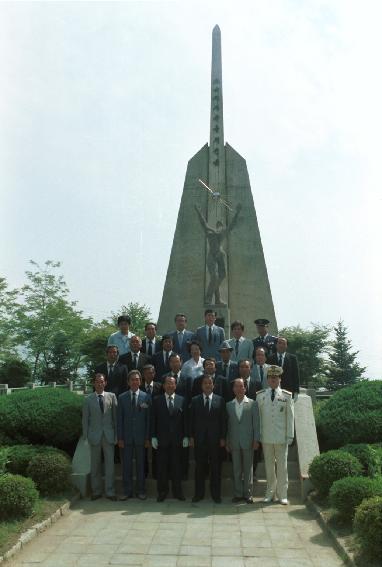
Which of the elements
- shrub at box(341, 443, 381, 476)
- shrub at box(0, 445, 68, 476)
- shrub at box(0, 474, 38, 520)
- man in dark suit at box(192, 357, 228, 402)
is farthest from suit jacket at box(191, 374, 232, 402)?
shrub at box(0, 474, 38, 520)

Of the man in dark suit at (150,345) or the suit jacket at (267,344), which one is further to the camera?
the man in dark suit at (150,345)

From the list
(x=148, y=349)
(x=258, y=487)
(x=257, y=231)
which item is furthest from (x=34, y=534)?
(x=257, y=231)

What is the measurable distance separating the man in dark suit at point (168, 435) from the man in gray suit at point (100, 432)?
630mm

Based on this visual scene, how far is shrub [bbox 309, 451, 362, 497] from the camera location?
22.4ft

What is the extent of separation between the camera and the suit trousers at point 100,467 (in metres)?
7.45

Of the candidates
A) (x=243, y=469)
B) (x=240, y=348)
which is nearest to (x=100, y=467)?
(x=243, y=469)

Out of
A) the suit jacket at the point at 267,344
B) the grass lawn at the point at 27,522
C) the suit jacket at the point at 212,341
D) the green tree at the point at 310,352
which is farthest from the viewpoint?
the green tree at the point at 310,352

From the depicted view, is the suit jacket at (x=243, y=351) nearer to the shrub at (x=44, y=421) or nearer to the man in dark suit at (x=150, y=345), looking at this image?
the man in dark suit at (x=150, y=345)

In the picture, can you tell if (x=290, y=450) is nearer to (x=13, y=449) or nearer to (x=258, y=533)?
(x=258, y=533)

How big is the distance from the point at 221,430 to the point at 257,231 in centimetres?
1141

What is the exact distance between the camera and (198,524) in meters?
6.18

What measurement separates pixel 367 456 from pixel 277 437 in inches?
48.2

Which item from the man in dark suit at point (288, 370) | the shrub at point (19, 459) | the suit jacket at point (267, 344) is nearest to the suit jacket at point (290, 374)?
the man in dark suit at point (288, 370)

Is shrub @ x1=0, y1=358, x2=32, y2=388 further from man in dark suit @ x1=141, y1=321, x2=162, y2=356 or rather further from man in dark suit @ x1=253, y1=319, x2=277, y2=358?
man in dark suit @ x1=253, y1=319, x2=277, y2=358
